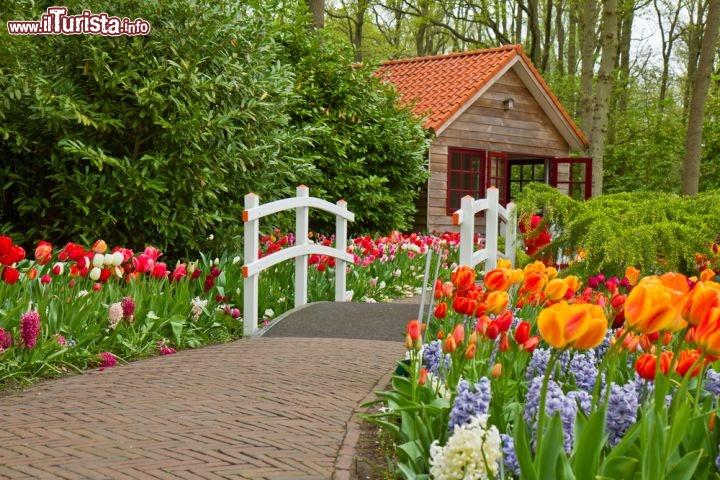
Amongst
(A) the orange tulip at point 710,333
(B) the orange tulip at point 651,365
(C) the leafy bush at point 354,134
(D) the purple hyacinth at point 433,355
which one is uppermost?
(C) the leafy bush at point 354,134

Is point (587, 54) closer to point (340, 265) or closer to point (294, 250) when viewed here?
point (340, 265)

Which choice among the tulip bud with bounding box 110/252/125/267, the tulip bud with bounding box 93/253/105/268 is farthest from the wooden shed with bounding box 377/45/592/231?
the tulip bud with bounding box 93/253/105/268

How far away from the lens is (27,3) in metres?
10.6

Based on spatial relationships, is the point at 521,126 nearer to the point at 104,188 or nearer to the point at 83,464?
the point at 104,188

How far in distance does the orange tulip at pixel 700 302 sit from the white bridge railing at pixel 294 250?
6.06 metres

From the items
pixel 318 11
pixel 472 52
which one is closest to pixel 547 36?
pixel 472 52

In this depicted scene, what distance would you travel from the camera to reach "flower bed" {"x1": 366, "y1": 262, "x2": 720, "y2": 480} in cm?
242

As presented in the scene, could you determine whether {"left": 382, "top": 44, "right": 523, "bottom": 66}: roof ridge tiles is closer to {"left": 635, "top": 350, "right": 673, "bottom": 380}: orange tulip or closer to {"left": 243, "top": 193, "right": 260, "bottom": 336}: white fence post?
{"left": 243, "top": 193, "right": 260, "bottom": 336}: white fence post

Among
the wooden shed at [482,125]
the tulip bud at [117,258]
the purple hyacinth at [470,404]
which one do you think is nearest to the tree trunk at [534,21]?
the wooden shed at [482,125]

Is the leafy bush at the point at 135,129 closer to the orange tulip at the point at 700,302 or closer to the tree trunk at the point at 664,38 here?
the orange tulip at the point at 700,302

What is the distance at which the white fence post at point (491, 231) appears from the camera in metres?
9.23

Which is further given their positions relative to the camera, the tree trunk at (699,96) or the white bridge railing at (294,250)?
the tree trunk at (699,96)

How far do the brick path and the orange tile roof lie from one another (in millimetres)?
12141

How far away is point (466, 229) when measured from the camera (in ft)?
28.2
